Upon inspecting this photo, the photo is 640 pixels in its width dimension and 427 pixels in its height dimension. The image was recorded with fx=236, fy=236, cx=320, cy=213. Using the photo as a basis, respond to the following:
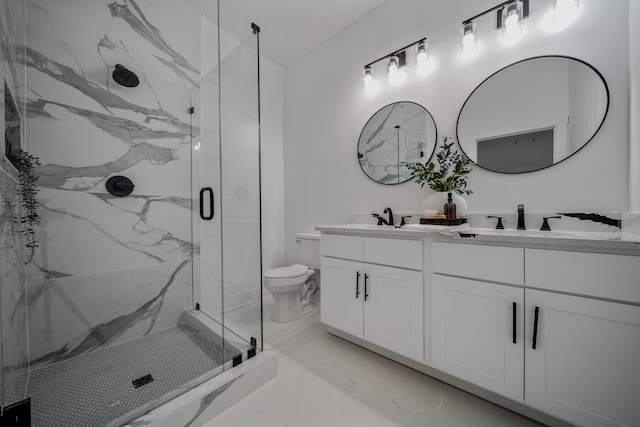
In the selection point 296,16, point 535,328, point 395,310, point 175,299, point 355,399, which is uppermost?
point 296,16

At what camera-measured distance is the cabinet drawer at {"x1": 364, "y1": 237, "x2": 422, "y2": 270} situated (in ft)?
4.41

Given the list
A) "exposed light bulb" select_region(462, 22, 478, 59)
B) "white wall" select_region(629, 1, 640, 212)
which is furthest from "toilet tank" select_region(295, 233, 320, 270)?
"white wall" select_region(629, 1, 640, 212)

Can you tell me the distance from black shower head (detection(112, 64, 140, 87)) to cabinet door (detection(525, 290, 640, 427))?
9.23ft

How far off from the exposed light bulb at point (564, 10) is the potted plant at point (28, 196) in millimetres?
3120

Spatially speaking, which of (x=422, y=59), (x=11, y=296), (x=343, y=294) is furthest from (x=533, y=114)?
(x=11, y=296)

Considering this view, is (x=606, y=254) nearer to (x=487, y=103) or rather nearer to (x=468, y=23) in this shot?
(x=487, y=103)

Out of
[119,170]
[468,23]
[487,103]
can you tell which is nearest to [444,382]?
[487,103]

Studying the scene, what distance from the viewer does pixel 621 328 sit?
836 mm

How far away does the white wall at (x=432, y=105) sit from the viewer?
1.21 m

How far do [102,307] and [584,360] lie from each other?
8.77ft

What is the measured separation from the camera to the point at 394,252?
4.69ft

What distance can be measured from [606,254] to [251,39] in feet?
6.90

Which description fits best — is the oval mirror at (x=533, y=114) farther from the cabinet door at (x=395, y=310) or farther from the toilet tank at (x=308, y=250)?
the toilet tank at (x=308, y=250)

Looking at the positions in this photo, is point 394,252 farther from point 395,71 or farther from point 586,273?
point 395,71
